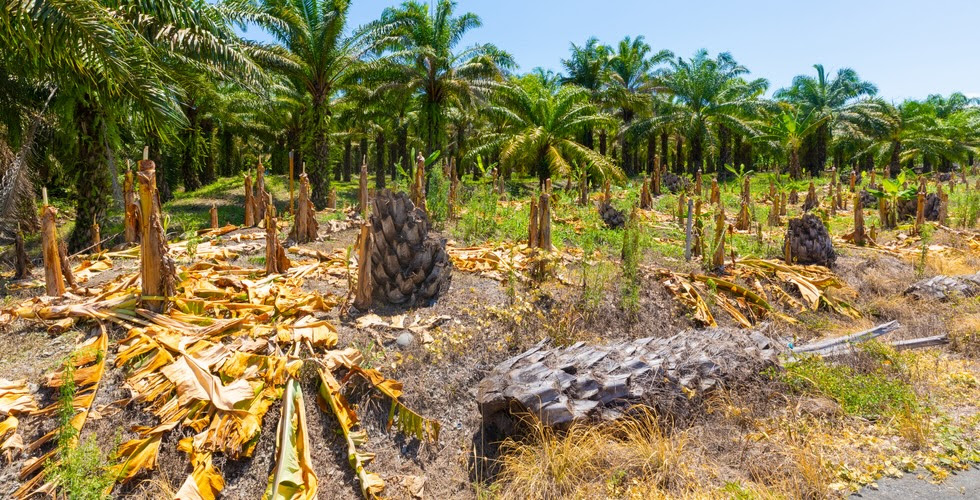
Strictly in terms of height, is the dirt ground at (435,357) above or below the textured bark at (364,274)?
below

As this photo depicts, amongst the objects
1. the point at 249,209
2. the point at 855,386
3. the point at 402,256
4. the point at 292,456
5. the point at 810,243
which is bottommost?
the point at 855,386

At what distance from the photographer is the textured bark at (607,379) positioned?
388 cm

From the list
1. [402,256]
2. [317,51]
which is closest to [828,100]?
[317,51]

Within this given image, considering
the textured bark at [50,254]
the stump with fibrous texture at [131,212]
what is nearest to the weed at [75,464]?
the textured bark at [50,254]

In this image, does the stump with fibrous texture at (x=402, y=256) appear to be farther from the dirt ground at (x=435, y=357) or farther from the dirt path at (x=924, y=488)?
the dirt path at (x=924, y=488)

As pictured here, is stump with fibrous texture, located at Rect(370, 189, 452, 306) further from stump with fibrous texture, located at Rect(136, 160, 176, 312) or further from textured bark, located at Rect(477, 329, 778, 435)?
stump with fibrous texture, located at Rect(136, 160, 176, 312)

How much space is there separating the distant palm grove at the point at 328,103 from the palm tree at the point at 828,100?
0.36 ft

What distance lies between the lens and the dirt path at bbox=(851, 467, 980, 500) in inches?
122

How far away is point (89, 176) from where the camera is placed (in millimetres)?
9453

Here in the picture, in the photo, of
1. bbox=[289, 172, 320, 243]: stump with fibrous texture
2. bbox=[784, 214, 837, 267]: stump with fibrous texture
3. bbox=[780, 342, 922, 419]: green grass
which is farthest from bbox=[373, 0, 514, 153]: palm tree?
bbox=[780, 342, 922, 419]: green grass

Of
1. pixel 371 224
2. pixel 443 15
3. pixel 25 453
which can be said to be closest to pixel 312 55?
pixel 443 15

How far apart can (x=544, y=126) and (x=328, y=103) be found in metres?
7.44

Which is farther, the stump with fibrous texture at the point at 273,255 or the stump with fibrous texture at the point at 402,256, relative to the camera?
the stump with fibrous texture at the point at 273,255

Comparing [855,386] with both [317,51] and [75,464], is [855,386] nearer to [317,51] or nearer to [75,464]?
[75,464]
